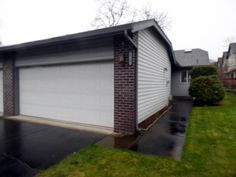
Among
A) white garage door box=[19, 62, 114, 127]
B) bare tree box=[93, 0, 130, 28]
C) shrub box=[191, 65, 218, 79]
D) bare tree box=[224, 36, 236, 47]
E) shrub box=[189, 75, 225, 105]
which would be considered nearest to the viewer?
white garage door box=[19, 62, 114, 127]

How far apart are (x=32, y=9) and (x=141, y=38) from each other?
38.0 feet

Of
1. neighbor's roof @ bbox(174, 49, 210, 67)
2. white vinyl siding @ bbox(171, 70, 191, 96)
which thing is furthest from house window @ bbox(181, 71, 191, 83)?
neighbor's roof @ bbox(174, 49, 210, 67)

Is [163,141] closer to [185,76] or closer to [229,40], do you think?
[185,76]

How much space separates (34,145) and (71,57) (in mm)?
3099

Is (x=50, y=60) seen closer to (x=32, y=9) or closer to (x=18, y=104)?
(x=18, y=104)

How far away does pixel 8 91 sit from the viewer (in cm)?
757

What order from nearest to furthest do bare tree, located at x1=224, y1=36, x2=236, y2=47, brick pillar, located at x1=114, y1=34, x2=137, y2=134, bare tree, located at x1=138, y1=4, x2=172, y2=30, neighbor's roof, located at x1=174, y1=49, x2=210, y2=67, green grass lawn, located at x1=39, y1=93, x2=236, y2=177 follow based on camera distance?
green grass lawn, located at x1=39, y1=93, x2=236, y2=177, brick pillar, located at x1=114, y1=34, x2=137, y2=134, neighbor's roof, located at x1=174, y1=49, x2=210, y2=67, bare tree, located at x1=138, y1=4, x2=172, y2=30, bare tree, located at x1=224, y1=36, x2=236, y2=47

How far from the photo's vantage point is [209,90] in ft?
32.3

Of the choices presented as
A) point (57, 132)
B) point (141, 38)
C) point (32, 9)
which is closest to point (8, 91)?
point (57, 132)

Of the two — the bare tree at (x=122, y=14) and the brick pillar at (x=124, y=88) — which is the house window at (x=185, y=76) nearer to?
the bare tree at (x=122, y=14)

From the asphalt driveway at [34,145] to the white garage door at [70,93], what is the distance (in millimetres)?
861

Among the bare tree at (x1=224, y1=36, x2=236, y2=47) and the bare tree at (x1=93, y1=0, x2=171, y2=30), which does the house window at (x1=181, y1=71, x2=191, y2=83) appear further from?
the bare tree at (x1=224, y1=36, x2=236, y2=47)

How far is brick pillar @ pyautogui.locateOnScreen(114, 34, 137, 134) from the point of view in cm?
474

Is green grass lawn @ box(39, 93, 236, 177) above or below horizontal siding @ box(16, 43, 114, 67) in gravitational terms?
below
